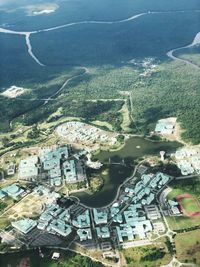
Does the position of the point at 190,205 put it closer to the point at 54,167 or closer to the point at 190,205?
the point at 190,205

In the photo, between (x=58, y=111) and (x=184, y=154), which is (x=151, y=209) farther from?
(x=58, y=111)

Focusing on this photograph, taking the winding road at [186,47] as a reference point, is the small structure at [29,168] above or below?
above

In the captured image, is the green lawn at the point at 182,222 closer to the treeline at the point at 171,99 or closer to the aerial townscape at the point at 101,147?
the aerial townscape at the point at 101,147

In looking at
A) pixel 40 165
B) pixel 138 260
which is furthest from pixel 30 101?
pixel 138 260

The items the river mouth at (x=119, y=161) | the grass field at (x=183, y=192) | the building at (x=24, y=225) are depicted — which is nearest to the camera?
the grass field at (x=183, y=192)

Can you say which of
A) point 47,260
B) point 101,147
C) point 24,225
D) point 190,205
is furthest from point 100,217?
point 101,147

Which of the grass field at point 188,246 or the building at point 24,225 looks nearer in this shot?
the grass field at point 188,246

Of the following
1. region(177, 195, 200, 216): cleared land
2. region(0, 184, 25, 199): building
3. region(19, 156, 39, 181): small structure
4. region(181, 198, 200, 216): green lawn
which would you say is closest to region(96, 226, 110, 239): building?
region(177, 195, 200, 216): cleared land

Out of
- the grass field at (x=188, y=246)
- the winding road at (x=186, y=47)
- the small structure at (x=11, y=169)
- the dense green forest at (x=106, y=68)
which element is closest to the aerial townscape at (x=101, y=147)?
the small structure at (x=11, y=169)
